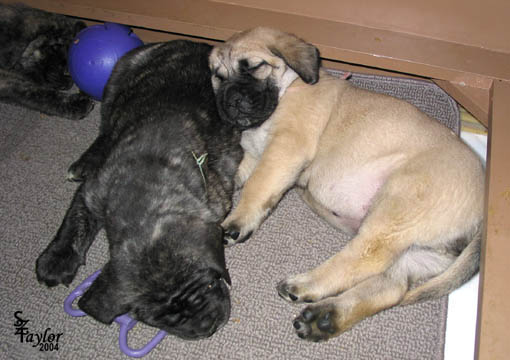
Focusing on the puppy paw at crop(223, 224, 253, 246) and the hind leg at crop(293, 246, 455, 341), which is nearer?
the hind leg at crop(293, 246, 455, 341)

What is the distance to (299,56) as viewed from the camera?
2533 mm

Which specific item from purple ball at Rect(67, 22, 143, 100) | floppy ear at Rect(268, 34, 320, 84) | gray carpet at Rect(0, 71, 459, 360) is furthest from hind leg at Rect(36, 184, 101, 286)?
floppy ear at Rect(268, 34, 320, 84)

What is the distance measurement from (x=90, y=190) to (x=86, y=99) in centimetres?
128

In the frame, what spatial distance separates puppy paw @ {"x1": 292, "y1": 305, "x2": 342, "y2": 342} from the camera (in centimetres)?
218

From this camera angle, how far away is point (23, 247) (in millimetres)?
2766

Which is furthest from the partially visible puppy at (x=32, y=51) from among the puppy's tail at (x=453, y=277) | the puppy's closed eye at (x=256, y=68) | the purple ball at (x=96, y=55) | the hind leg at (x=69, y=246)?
the puppy's tail at (x=453, y=277)

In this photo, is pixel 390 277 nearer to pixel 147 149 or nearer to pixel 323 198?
pixel 323 198

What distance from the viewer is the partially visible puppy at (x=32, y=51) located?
11.4 ft

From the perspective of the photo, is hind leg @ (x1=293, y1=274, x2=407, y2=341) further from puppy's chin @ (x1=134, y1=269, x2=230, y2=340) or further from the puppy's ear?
the puppy's ear

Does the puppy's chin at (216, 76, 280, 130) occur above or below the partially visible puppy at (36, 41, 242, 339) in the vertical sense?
above

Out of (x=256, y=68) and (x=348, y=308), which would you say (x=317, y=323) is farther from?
(x=256, y=68)

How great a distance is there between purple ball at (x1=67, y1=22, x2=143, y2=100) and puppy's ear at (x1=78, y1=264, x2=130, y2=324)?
1.83 metres

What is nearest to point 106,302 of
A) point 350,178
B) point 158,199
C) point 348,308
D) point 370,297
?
point 158,199

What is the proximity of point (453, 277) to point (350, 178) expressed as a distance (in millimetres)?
707
